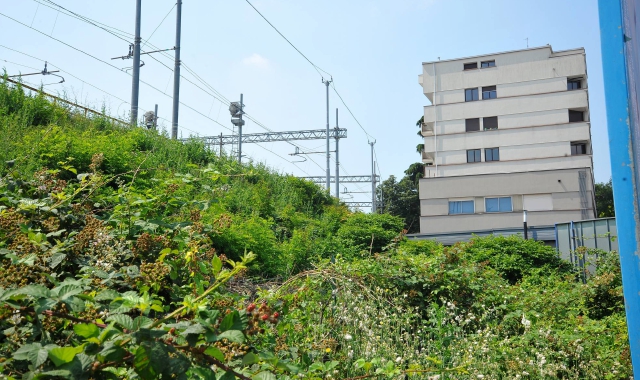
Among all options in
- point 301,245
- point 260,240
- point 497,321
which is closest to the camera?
point 497,321

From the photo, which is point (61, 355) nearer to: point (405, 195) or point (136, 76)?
point (136, 76)

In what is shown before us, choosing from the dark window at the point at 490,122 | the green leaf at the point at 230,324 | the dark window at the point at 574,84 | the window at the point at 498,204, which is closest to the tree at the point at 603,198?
the dark window at the point at 574,84

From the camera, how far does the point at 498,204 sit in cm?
3052

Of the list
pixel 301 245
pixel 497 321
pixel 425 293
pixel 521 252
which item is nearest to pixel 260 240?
pixel 301 245

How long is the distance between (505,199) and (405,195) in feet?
78.4

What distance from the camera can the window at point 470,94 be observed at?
35.9m

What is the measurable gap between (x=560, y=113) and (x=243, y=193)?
29.0m

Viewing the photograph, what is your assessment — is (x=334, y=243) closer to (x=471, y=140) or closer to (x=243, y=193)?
(x=243, y=193)

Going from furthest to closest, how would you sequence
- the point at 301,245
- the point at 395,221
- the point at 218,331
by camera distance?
the point at 395,221 < the point at 301,245 < the point at 218,331

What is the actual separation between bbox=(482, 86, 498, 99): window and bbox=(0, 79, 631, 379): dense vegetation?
28.3m

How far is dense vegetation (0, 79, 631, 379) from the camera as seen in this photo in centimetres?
162

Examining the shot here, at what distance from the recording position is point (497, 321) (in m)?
5.71

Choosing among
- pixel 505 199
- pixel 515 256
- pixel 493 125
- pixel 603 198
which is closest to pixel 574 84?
pixel 493 125

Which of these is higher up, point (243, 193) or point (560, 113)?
point (560, 113)
